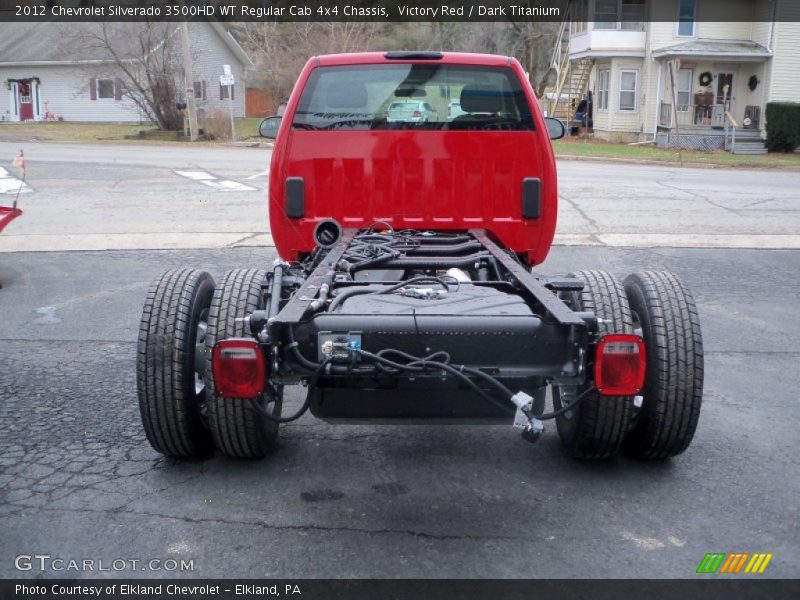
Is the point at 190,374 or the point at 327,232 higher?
the point at 327,232

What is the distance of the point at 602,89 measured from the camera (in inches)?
1403

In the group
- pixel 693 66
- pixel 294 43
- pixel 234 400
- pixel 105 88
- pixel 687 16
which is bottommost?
pixel 234 400

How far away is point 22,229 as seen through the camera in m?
12.1

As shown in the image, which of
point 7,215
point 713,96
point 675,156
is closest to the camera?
point 7,215

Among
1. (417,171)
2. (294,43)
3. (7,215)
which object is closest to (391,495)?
(417,171)

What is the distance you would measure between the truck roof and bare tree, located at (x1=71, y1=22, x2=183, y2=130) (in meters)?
30.1

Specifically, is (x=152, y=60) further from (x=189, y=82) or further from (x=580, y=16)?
(x=580, y=16)

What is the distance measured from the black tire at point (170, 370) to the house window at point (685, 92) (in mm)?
31894


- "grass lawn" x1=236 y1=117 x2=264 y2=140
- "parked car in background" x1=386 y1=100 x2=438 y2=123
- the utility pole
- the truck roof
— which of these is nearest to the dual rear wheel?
"parked car in background" x1=386 y1=100 x2=438 y2=123

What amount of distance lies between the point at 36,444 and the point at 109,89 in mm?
42886

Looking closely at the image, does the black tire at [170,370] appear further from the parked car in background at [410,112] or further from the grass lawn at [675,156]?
the grass lawn at [675,156]

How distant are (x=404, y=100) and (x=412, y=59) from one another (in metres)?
0.29

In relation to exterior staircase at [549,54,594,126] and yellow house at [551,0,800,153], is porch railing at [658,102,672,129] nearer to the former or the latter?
yellow house at [551,0,800,153]

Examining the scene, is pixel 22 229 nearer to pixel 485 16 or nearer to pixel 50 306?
pixel 50 306
